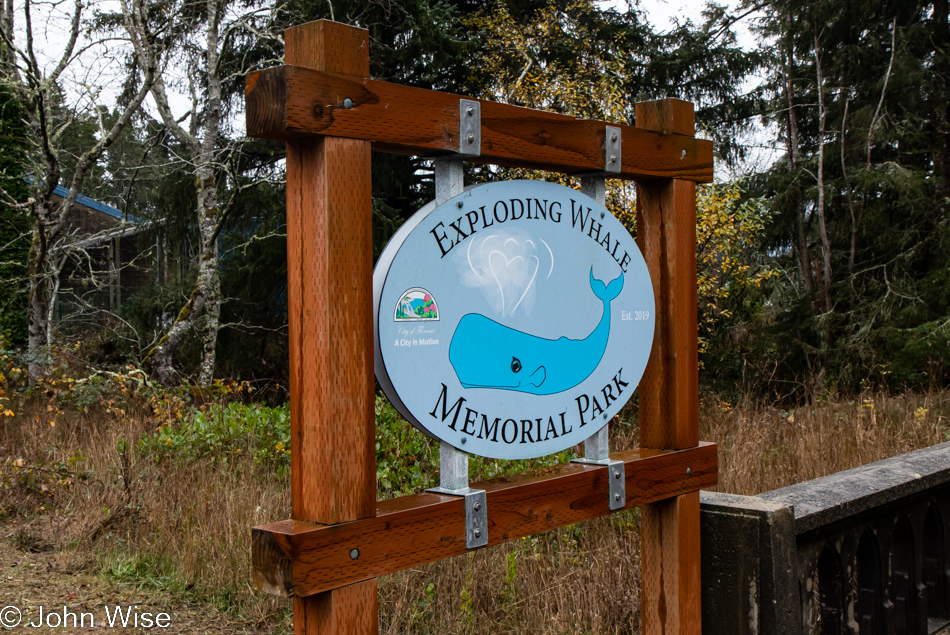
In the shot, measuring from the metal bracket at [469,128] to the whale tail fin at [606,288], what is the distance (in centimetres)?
53

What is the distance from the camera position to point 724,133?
1848cm

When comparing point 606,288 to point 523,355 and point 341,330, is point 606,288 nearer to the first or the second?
point 523,355

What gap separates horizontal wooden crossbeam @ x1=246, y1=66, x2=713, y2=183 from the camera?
5.28 feet

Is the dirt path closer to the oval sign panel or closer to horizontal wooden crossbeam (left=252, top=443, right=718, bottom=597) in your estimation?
horizontal wooden crossbeam (left=252, top=443, right=718, bottom=597)

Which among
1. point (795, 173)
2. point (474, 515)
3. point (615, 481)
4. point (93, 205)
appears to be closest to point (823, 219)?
point (795, 173)

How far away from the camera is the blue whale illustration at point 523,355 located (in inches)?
75.4

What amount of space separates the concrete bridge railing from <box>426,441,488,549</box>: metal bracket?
39.1 inches

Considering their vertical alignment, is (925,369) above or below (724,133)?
below

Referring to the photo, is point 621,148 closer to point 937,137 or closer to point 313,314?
point 313,314

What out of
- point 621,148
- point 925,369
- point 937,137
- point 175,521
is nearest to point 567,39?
point 937,137

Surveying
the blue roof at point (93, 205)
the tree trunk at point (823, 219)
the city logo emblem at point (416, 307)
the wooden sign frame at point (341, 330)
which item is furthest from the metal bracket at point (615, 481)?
the blue roof at point (93, 205)

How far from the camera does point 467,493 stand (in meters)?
1.92

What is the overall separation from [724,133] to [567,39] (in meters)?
6.33

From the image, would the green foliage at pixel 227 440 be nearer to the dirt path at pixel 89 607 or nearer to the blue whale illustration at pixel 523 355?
the dirt path at pixel 89 607
